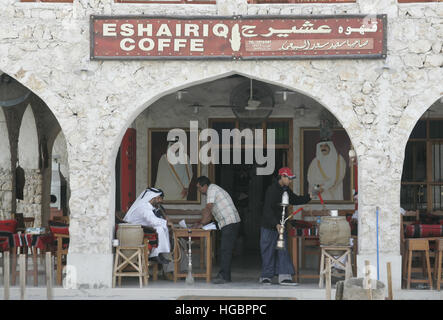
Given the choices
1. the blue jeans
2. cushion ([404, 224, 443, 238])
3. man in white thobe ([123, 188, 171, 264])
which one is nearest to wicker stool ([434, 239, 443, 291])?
cushion ([404, 224, 443, 238])

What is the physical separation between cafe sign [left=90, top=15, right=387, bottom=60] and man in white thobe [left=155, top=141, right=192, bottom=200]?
2944mm

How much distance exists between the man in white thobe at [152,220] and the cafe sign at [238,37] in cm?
214

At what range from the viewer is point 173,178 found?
467 inches

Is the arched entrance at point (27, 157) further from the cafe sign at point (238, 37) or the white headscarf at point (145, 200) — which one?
the cafe sign at point (238, 37)

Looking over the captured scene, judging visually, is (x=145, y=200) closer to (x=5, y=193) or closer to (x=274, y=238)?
(x=274, y=238)

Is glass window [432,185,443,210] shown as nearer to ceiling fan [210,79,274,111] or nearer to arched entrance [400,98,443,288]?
arched entrance [400,98,443,288]

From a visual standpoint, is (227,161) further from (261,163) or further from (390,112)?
(390,112)

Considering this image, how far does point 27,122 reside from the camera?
13.6 metres

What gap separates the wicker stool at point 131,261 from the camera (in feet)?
30.4

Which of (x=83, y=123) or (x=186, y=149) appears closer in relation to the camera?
(x=83, y=123)

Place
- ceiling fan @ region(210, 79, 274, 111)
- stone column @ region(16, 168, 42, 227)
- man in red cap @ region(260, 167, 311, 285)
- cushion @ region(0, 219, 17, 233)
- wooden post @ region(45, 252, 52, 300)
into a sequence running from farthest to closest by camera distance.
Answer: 1. stone column @ region(16, 168, 42, 227)
2. ceiling fan @ region(210, 79, 274, 111)
3. cushion @ region(0, 219, 17, 233)
4. man in red cap @ region(260, 167, 311, 285)
5. wooden post @ region(45, 252, 52, 300)

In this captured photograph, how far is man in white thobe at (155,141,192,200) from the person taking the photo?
11852 mm

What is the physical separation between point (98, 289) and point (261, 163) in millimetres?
4274
